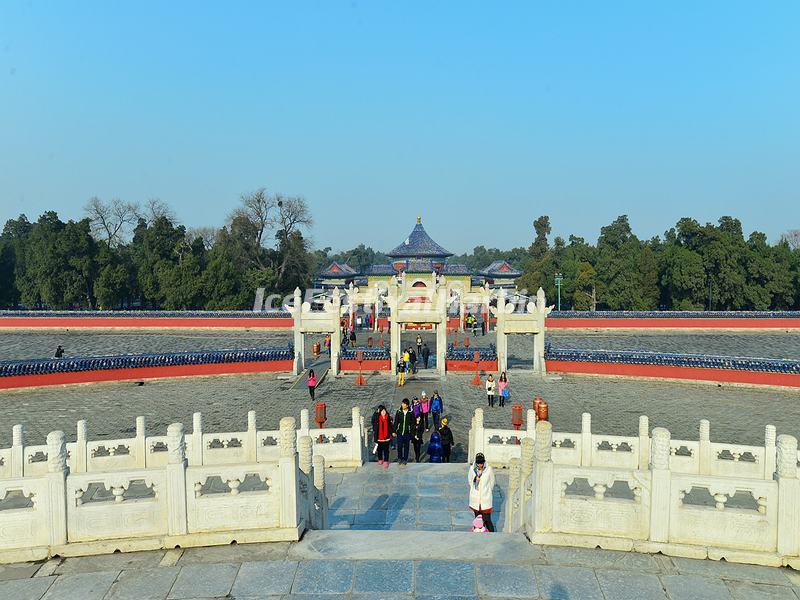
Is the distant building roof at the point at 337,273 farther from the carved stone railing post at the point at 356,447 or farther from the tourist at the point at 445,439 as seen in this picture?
the carved stone railing post at the point at 356,447

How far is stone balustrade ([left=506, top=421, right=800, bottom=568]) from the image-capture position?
619 centimetres

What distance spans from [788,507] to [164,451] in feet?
30.8

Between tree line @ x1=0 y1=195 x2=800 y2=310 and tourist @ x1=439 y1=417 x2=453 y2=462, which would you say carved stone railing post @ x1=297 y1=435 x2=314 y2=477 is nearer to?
tourist @ x1=439 y1=417 x2=453 y2=462

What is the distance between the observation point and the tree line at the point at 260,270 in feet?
139

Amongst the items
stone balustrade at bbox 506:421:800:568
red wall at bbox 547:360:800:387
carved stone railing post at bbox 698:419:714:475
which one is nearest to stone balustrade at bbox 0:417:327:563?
stone balustrade at bbox 506:421:800:568

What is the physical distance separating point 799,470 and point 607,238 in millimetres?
56184

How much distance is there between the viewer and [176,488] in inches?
258

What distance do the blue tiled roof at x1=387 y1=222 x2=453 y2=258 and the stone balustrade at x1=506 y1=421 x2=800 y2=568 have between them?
46115 millimetres

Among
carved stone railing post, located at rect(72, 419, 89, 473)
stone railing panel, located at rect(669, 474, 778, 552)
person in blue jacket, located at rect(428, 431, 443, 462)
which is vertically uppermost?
stone railing panel, located at rect(669, 474, 778, 552)

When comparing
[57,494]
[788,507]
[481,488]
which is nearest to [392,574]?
[481,488]

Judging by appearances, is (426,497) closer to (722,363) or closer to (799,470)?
(799,470)

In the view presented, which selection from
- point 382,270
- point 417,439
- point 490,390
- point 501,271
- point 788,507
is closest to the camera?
point 788,507

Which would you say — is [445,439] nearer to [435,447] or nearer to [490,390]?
[435,447]

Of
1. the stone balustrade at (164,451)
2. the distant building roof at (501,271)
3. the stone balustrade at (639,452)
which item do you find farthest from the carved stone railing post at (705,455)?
the distant building roof at (501,271)
